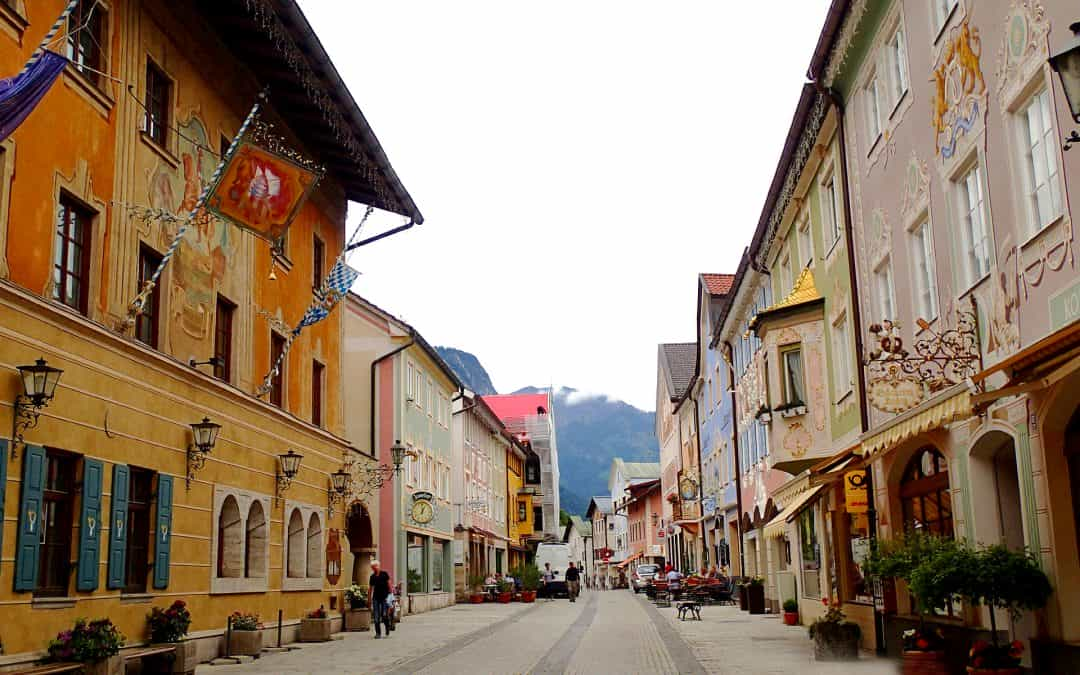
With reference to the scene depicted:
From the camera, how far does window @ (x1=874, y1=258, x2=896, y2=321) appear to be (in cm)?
1675

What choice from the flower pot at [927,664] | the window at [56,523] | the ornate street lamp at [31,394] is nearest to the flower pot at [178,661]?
the window at [56,523]

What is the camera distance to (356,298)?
37.3m

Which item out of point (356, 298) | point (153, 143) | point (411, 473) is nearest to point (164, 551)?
point (153, 143)

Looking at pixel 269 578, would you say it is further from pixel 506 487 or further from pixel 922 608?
pixel 506 487


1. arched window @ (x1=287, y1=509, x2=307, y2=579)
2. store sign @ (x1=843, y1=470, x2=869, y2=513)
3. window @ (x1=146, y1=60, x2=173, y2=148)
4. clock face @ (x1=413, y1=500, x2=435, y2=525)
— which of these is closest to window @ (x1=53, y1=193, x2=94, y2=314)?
window @ (x1=146, y1=60, x2=173, y2=148)

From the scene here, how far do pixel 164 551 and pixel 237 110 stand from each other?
819cm

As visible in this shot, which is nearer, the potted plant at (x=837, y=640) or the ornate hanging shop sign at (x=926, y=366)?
the ornate hanging shop sign at (x=926, y=366)

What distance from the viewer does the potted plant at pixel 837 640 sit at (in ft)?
53.2

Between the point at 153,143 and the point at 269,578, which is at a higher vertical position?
the point at 153,143

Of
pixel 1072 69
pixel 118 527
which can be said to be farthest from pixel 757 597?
pixel 1072 69

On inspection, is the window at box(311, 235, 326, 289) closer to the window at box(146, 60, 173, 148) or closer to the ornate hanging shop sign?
the window at box(146, 60, 173, 148)

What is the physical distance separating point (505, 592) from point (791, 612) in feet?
73.6

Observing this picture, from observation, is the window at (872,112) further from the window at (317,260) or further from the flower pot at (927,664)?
the window at (317,260)

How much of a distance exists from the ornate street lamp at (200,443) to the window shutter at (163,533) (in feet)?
2.39
